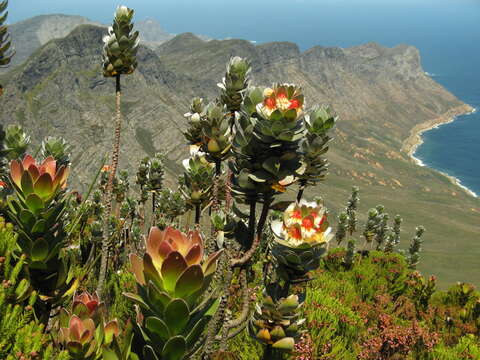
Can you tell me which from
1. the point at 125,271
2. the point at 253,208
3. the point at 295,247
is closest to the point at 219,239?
the point at 253,208

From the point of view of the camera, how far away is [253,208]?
285cm

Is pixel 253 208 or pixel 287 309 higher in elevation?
pixel 253 208

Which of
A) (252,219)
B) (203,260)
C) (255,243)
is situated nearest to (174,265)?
(203,260)

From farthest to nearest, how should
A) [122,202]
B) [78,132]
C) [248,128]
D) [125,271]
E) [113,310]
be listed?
[78,132] < [122,202] < [125,271] < [113,310] < [248,128]

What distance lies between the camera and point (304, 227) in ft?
8.43

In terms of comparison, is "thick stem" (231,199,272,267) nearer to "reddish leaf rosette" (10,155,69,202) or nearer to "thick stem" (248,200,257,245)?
"thick stem" (248,200,257,245)

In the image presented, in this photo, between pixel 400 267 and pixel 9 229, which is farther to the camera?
pixel 400 267

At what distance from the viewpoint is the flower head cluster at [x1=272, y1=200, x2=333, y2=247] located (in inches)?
100.0

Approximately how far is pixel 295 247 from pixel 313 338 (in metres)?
3.04

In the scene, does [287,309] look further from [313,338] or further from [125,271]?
[125,271]

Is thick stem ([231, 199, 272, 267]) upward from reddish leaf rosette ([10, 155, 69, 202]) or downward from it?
downward

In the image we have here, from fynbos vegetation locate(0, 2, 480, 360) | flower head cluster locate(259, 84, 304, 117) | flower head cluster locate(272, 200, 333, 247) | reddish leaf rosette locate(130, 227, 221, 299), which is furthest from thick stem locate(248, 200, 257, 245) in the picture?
reddish leaf rosette locate(130, 227, 221, 299)

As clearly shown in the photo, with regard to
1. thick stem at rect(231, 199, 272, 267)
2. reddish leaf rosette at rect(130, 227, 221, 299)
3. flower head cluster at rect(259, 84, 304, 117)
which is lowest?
thick stem at rect(231, 199, 272, 267)

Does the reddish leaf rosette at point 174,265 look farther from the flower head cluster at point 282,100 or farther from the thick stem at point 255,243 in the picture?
the flower head cluster at point 282,100
